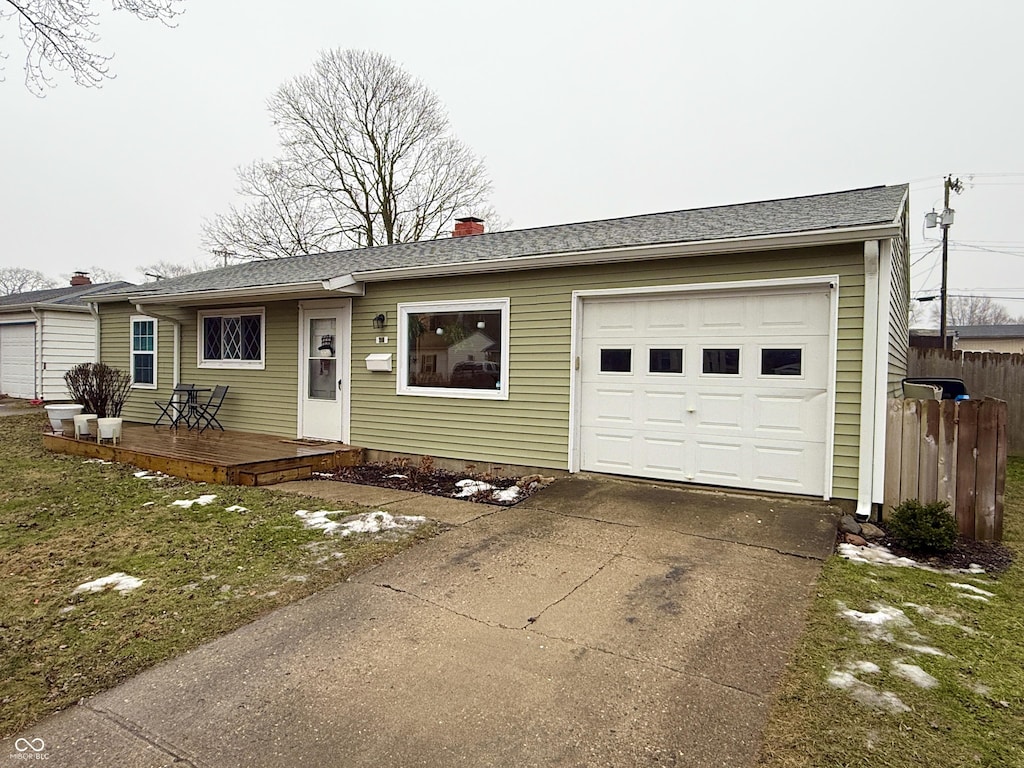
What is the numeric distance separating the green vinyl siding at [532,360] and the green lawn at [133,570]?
6.85 ft

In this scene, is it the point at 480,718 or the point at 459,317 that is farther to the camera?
the point at 459,317

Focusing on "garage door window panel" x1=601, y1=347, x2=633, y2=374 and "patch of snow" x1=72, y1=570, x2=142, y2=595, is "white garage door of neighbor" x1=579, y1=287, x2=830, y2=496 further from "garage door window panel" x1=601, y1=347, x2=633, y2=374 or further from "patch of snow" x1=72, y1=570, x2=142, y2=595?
"patch of snow" x1=72, y1=570, x2=142, y2=595

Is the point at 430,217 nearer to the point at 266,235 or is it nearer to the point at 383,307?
the point at 266,235

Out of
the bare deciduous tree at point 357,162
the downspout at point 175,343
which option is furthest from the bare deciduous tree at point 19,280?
the downspout at point 175,343

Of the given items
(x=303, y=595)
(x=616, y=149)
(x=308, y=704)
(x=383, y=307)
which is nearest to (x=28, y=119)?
(x=383, y=307)

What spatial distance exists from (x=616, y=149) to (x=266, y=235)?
1323 cm

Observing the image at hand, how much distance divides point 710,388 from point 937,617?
9.38 ft

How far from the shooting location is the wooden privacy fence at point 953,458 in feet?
15.3

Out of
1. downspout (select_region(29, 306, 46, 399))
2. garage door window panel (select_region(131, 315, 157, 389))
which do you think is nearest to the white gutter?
garage door window panel (select_region(131, 315, 157, 389))

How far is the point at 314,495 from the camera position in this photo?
620cm

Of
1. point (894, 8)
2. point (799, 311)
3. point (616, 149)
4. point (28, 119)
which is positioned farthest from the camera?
point (616, 149)

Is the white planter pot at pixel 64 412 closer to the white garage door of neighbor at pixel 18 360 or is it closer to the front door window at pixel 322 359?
the front door window at pixel 322 359

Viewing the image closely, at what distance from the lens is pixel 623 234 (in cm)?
686

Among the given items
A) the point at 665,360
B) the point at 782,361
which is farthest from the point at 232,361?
the point at 782,361
